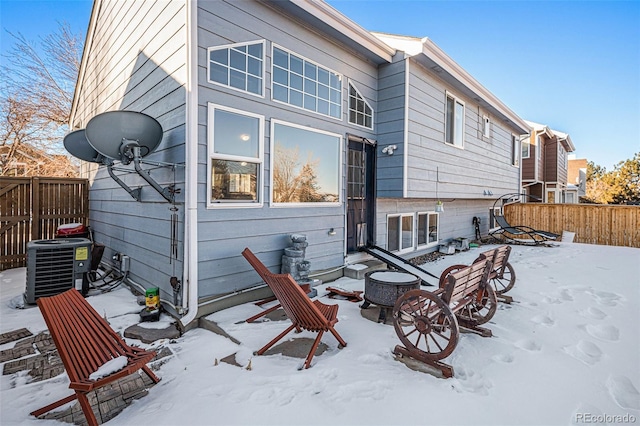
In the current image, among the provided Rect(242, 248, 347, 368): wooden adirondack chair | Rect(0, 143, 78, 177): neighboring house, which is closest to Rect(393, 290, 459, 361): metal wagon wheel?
Rect(242, 248, 347, 368): wooden adirondack chair

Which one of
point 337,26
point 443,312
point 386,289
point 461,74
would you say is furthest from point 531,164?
point 443,312

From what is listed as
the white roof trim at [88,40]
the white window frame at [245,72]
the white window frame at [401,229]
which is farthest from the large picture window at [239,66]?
the white roof trim at [88,40]

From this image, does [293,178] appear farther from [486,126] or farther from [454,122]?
[486,126]

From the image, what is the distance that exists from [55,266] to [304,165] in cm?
364

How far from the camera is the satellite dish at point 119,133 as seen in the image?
10.9 feet

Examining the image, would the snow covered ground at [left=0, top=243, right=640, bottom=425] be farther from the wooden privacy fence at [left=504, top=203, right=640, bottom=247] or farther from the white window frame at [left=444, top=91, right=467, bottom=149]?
the wooden privacy fence at [left=504, top=203, right=640, bottom=247]

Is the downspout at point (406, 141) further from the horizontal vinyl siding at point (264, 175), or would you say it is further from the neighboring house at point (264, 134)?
the horizontal vinyl siding at point (264, 175)

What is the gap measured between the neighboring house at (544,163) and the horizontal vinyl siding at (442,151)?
705 cm

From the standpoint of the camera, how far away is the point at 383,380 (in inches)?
93.3

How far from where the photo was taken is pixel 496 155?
10094 millimetres

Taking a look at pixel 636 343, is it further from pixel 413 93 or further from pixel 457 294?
pixel 413 93

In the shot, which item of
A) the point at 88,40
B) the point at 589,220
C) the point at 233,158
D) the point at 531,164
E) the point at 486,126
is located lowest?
the point at 589,220

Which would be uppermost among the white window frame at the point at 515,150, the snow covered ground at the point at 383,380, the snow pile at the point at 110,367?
the white window frame at the point at 515,150

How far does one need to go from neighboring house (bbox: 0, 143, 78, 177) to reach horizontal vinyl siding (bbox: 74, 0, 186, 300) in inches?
323
